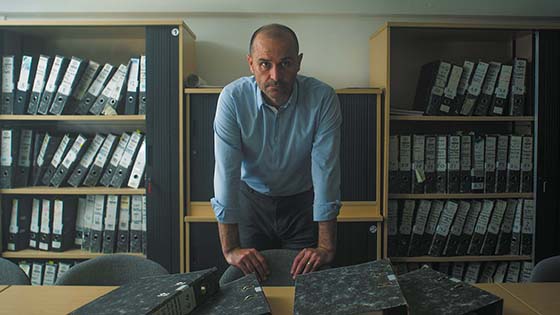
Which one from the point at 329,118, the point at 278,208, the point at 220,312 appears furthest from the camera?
the point at 278,208

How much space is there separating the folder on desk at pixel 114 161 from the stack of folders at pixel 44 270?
A: 21.2 inches

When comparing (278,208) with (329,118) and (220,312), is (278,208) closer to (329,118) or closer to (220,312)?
(329,118)

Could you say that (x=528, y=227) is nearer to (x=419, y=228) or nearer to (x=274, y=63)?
(x=419, y=228)

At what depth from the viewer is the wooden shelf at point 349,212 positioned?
2.31 m

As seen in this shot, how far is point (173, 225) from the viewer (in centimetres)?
233

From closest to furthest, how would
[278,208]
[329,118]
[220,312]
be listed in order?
[220,312]
[329,118]
[278,208]

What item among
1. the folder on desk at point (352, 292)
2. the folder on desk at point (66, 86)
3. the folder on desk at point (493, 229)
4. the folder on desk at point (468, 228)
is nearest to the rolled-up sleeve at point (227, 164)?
the folder on desk at point (352, 292)

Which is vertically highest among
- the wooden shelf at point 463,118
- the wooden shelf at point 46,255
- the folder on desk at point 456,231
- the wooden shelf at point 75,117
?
the wooden shelf at point 463,118

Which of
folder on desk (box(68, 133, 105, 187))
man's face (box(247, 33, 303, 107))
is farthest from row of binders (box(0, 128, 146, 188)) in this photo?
man's face (box(247, 33, 303, 107))

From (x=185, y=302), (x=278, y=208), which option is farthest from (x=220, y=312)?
(x=278, y=208)

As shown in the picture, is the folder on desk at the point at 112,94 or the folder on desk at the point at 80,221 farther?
the folder on desk at the point at 80,221

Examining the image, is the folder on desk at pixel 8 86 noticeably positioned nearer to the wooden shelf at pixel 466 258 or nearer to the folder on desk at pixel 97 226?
the folder on desk at pixel 97 226

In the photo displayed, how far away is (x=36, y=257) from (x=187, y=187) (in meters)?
0.96

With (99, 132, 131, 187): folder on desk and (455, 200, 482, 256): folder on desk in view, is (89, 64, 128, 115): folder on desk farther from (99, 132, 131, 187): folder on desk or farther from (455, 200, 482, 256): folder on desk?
(455, 200, 482, 256): folder on desk
